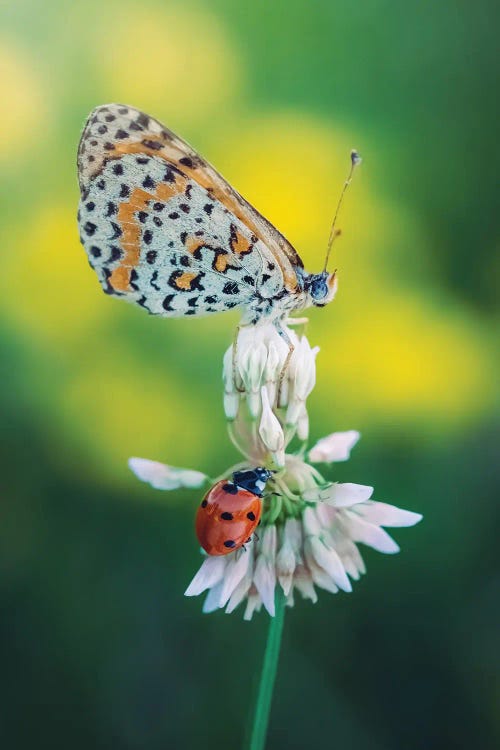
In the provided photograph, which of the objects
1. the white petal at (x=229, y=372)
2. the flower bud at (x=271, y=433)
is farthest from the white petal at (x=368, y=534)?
the white petal at (x=229, y=372)

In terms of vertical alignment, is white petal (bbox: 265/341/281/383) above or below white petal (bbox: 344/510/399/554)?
above

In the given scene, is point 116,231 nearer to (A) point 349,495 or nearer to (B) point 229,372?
(B) point 229,372

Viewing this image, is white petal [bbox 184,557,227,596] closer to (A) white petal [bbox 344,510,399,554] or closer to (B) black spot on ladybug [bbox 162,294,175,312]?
(A) white petal [bbox 344,510,399,554]

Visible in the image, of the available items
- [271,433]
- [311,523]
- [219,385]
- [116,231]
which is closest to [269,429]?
[271,433]

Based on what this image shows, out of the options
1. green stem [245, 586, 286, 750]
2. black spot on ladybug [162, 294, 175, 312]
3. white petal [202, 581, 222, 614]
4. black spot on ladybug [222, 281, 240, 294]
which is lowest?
green stem [245, 586, 286, 750]

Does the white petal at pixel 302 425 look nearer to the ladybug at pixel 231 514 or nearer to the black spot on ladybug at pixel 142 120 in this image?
the ladybug at pixel 231 514

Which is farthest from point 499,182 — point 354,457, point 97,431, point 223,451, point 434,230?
point 97,431

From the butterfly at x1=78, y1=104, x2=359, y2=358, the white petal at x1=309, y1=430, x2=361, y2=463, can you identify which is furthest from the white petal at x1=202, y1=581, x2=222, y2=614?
the butterfly at x1=78, y1=104, x2=359, y2=358

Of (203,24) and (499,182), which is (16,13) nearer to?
(203,24)
